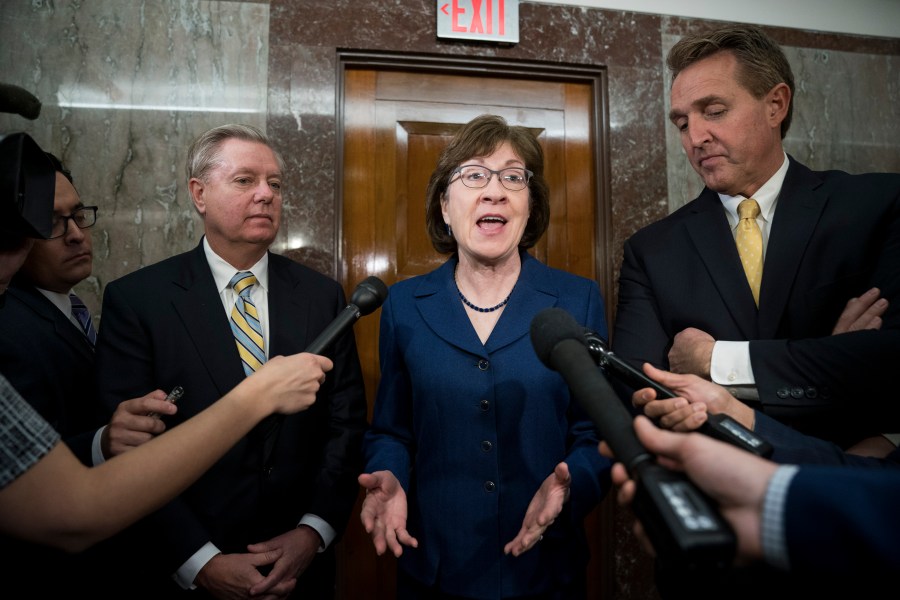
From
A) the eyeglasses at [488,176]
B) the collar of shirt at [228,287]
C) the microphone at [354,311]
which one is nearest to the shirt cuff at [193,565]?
the collar of shirt at [228,287]

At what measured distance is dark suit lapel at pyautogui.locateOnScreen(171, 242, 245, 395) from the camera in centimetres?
187

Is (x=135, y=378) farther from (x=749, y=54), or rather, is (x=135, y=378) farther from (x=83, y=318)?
(x=749, y=54)

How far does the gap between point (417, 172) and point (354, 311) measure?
6.15 ft

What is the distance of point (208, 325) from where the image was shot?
6.27 ft

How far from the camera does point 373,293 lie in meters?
1.54

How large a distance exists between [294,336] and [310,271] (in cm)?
31

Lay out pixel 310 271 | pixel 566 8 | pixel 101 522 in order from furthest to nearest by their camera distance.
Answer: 1. pixel 566 8
2. pixel 310 271
3. pixel 101 522

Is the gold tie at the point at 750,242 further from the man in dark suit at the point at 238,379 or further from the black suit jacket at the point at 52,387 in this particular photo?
the black suit jacket at the point at 52,387

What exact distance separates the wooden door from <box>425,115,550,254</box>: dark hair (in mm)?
1024

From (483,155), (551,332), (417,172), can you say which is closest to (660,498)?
(551,332)

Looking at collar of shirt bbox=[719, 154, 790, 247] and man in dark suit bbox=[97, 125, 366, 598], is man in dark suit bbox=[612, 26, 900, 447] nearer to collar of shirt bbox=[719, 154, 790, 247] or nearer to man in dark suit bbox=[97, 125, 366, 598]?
collar of shirt bbox=[719, 154, 790, 247]

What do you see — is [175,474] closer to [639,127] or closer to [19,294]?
[19,294]

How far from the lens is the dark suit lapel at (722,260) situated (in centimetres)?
172

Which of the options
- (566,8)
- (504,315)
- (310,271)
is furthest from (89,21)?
(504,315)
